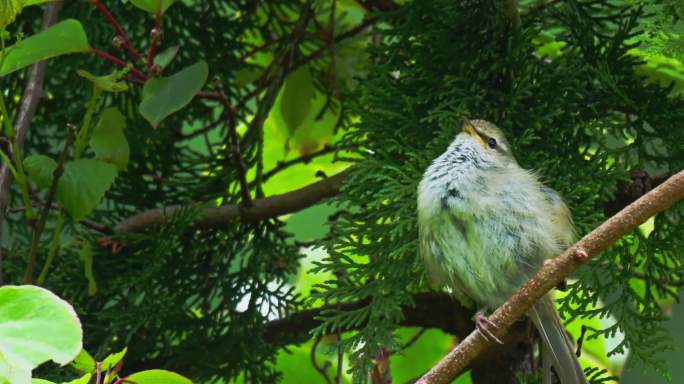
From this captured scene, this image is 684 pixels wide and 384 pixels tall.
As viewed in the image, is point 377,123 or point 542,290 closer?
point 542,290

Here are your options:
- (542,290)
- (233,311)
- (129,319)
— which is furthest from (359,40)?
(542,290)

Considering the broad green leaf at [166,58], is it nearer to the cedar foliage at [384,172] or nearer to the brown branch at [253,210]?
the cedar foliage at [384,172]

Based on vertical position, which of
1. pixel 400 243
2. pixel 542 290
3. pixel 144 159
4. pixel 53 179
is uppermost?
pixel 144 159

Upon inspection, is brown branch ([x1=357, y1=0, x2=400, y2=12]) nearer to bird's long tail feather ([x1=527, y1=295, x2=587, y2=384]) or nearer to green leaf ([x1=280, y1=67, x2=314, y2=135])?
green leaf ([x1=280, y1=67, x2=314, y2=135])

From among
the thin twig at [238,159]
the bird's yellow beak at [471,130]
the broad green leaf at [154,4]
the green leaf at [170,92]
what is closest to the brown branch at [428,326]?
the thin twig at [238,159]

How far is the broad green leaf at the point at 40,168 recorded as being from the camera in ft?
6.47

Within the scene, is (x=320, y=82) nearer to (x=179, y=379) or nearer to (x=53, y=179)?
(x=53, y=179)

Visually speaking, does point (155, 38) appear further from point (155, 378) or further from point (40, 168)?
point (155, 378)

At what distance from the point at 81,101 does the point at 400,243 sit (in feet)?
2.97

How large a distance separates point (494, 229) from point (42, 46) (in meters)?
0.85

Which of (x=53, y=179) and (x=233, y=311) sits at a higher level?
(x=53, y=179)

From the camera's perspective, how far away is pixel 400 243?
6.38 feet

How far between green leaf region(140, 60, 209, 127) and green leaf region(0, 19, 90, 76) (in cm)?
16

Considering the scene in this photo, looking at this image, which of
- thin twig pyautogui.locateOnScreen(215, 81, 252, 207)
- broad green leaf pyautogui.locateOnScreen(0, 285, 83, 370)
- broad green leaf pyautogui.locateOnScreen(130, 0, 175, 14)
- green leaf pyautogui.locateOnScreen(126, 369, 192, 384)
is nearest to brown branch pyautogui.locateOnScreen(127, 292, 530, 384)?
thin twig pyautogui.locateOnScreen(215, 81, 252, 207)
